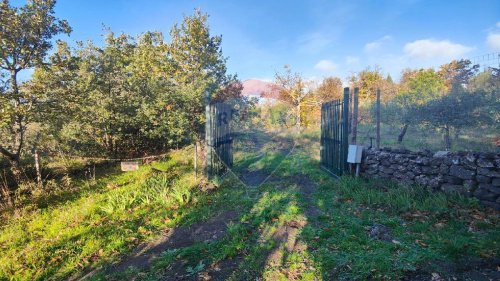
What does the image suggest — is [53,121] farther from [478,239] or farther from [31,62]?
[478,239]

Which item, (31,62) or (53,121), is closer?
(31,62)

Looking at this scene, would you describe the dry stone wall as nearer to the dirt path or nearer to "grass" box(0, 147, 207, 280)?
the dirt path

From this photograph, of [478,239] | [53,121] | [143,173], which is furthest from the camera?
[143,173]

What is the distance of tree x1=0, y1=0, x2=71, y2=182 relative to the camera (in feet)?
18.4

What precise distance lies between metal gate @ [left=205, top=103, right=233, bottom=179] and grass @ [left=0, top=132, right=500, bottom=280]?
1082mm

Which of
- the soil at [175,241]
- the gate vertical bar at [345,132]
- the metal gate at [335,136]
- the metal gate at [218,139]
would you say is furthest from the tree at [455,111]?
the soil at [175,241]

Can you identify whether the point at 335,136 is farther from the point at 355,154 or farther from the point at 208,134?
the point at 208,134

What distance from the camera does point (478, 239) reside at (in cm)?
336

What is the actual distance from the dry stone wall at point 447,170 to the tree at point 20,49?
28.3 ft

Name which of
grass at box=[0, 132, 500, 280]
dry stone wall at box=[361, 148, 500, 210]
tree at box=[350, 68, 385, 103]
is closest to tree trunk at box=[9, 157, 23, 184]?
grass at box=[0, 132, 500, 280]

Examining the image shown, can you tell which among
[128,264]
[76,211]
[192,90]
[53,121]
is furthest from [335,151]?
[53,121]

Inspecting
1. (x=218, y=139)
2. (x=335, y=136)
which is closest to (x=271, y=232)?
(x=218, y=139)

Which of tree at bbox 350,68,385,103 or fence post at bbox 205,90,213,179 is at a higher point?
tree at bbox 350,68,385,103

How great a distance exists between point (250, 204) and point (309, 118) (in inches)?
665
